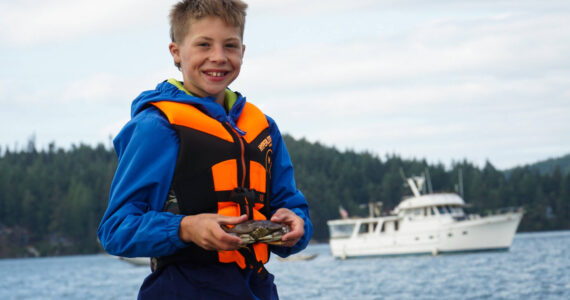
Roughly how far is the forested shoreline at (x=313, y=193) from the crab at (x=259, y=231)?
13794cm

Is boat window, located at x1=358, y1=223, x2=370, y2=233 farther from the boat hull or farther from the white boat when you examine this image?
the boat hull

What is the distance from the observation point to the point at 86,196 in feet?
452

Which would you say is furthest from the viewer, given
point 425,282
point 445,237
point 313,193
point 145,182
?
point 313,193


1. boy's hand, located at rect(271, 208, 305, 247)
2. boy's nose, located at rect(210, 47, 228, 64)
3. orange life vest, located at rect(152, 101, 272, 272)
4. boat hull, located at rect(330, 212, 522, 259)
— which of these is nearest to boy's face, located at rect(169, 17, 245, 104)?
boy's nose, located at rect(210, 47, 228, 64)

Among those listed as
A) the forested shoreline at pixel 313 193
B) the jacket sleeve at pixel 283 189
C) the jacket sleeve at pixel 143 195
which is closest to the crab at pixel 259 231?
the jacket sleeve at pixel 143 195

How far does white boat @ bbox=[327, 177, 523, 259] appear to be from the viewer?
52662mm

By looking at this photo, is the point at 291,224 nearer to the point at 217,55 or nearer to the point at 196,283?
the point at 196,283

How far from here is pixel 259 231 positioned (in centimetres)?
200

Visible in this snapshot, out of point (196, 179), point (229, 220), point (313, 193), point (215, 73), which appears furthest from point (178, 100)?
point (313, 193)

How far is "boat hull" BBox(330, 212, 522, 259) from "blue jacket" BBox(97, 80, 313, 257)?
5209cm

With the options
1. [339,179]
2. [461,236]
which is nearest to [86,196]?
[339,179]

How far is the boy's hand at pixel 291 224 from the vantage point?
2113 millimetres

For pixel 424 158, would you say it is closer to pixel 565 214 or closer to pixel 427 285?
pixel 565 214

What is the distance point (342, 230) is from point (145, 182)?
58.9 metres
